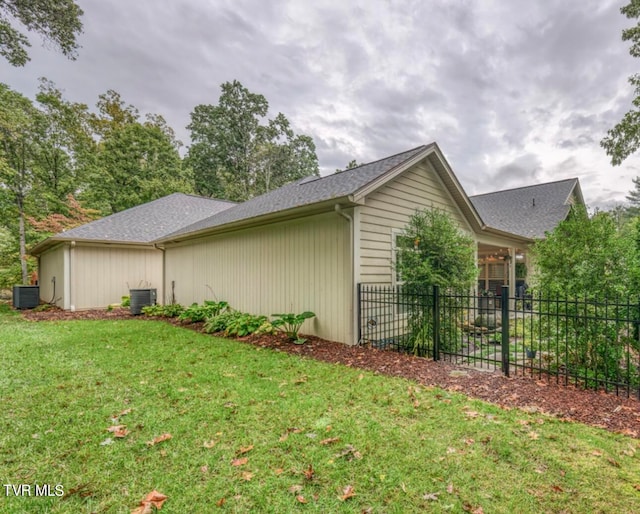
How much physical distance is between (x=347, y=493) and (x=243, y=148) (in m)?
32.6

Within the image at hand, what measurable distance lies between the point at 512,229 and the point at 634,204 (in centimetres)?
4277

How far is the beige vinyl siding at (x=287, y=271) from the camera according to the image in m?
6.04

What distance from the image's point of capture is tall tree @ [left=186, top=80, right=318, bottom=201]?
99.6 ft

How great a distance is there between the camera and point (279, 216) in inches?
271

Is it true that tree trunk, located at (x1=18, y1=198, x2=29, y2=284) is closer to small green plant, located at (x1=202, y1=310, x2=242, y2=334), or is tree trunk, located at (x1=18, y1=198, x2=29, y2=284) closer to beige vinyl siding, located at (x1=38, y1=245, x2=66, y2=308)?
beige vinyl siding, located at (x1=38, y1=245, x2=66, y2=308)

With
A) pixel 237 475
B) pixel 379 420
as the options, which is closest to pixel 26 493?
pixel 237 475

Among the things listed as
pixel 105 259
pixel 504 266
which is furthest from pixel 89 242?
pixel 504 266

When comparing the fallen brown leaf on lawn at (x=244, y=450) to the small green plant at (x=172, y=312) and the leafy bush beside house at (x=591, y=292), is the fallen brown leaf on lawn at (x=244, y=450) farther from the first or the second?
the small green plant at (x=172, y=312)

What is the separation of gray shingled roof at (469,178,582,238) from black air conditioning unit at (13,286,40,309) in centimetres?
1921

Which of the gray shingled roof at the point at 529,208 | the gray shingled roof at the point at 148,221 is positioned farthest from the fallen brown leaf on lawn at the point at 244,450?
the gray shingled roof at the point at 529,208

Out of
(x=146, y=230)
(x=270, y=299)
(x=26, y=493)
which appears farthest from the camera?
(x=146, y=230)

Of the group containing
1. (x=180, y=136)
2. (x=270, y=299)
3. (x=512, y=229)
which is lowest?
(x=270, y=299)

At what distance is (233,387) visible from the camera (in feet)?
13.1

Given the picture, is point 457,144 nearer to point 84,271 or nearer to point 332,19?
point 332,19
